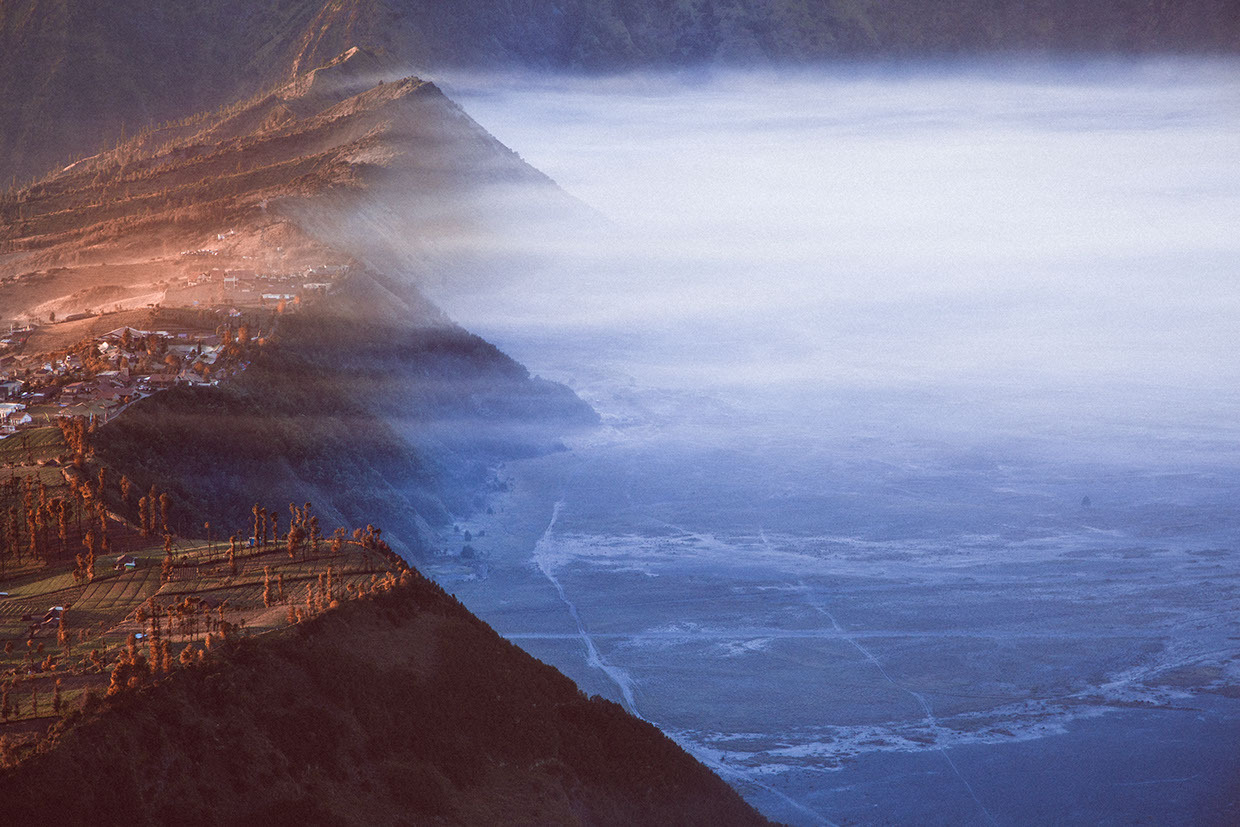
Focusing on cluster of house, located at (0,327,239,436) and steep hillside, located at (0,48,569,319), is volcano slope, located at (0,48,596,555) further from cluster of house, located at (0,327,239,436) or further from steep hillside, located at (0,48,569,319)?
cluster of house, located at (0,327,239,436)

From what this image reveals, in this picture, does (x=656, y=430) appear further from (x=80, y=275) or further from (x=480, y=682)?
(x=480, y=682)

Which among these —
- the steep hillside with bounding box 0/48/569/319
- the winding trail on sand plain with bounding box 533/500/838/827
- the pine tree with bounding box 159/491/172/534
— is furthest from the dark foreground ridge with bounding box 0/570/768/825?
the steep hillside with bounding box 0/48/569/319

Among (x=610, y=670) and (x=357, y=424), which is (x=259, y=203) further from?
(x=610, y=670)

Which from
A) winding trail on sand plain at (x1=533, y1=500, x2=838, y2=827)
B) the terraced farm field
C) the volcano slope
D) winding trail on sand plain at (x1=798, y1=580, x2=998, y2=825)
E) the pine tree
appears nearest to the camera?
the terraced farm field

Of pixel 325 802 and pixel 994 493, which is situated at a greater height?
pixel 325 802

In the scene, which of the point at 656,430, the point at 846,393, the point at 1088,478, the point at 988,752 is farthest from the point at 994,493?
the point at 988,752

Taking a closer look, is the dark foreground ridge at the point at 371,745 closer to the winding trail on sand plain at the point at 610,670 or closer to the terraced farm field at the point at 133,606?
the terraced farm field at the point at 133,606

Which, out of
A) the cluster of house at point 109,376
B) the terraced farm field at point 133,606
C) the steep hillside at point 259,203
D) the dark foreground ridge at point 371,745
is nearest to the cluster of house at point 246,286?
the steep hillside at point 259,203

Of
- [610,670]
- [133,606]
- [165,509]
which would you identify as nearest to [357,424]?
[610,670]

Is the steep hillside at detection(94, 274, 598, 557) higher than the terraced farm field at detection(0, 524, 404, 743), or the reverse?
the terraced farm field at detection(0, 524, 404, 743)
